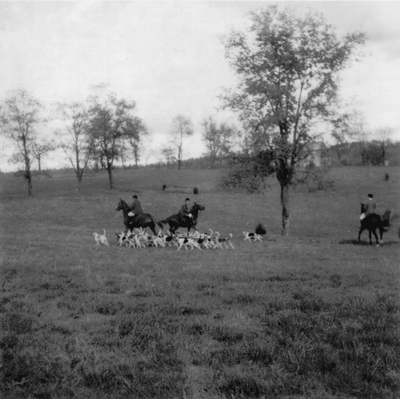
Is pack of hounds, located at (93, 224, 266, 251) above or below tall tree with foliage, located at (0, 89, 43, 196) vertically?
below

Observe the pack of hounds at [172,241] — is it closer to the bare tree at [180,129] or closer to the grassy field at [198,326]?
the grassy field at [198,326]

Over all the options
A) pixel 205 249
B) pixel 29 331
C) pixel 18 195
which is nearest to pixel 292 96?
pixel 205 249

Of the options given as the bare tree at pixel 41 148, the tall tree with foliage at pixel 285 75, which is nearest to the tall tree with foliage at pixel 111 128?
the bare tree at pixel 41 148

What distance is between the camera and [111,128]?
56.4 metres

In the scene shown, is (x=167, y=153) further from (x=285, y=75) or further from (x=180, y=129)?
(x=285, y=75)

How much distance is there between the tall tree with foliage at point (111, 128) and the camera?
55.6 m

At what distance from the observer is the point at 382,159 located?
104 m

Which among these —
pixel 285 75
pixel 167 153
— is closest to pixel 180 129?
pixel 167 153

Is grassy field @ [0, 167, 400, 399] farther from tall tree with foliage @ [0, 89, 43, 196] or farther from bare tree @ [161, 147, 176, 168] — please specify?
bare tree @ [161, 147, 176, 168]

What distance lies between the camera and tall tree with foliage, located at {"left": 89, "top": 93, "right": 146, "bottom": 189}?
182ft

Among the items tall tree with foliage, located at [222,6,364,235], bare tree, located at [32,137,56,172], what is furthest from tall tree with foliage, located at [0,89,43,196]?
tall tree with foliage, located at [222,6,364,235]

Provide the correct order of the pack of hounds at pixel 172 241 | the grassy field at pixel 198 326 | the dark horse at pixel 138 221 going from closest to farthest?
the grassy field at pixel 198 326 < the pack of hounds at pixel 172 241 < the dark horse at pixel 138 221

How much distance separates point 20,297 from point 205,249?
10198mm

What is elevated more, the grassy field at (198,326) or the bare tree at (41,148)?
the bare tree at (41,148)
